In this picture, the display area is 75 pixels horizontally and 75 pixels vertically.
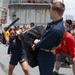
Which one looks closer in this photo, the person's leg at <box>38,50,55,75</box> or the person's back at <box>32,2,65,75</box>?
the person's back at <box>32,2,65,75</box>

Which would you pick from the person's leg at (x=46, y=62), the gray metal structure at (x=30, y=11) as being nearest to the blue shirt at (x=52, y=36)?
the person's leg at (x=46, y=62)

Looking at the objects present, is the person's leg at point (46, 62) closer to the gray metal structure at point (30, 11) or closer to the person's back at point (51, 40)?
the person's back at point (51, 40)

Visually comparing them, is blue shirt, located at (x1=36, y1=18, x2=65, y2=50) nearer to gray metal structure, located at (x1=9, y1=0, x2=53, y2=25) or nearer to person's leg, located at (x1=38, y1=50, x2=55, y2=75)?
person's leg, located at (x1=38, y1=50, x2=55, y2=75)

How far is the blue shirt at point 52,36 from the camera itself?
14.9ft

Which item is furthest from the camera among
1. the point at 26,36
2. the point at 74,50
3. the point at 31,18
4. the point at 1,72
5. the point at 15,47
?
the point at 31,18

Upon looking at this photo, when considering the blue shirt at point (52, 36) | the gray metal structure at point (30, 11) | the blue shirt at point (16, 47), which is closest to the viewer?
the blue shirt at point (52, 36)

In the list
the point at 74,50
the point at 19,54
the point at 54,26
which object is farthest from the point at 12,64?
the point at 54,26

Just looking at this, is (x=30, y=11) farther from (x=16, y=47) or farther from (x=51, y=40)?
(x=51, y=40)

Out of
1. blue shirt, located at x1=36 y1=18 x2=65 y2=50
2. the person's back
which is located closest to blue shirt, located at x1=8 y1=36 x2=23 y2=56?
the person's back

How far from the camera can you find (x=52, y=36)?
14.9ft

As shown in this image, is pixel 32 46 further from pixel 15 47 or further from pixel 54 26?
pixel 15 47

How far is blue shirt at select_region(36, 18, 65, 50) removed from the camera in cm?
454

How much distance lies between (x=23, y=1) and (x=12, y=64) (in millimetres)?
35973

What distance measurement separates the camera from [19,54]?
7.09m
